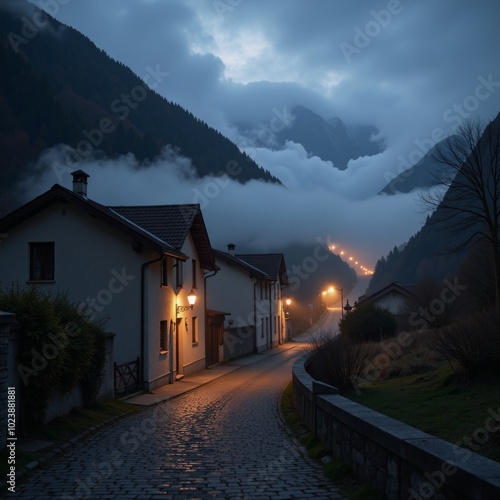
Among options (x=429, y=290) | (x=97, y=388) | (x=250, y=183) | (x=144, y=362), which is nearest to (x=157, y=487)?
(x=97, y=388)

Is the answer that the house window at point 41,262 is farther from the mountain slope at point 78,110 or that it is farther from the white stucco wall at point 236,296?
the mountain slope at point 78,110

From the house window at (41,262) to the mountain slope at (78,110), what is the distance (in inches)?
1841

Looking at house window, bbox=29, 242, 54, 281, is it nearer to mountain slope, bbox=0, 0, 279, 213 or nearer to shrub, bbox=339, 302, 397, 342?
shrub, bbox=339, 302, 397, 342

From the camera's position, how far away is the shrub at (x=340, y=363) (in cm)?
1377

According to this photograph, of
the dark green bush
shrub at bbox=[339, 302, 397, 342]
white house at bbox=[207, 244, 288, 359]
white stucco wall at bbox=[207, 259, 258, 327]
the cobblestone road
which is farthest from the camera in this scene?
white stucco wall at bbox=[207, 259, 258, 327]

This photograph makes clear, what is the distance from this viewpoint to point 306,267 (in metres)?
84.0

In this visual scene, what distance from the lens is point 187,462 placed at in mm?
8312

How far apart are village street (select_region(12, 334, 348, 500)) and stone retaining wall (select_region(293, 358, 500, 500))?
0.53 metres

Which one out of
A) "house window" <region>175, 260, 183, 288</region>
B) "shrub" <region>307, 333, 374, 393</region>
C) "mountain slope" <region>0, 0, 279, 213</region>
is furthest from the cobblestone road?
"mountain slope" <region>0, 0, 279, 213</region>

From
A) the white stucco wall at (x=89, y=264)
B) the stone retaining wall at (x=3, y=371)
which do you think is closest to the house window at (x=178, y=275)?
the white stucco wall at (x=89, y=264)

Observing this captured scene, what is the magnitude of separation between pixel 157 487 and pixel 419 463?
3.52 m

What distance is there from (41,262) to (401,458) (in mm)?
17708

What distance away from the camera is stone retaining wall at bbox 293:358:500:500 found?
3986 mm
